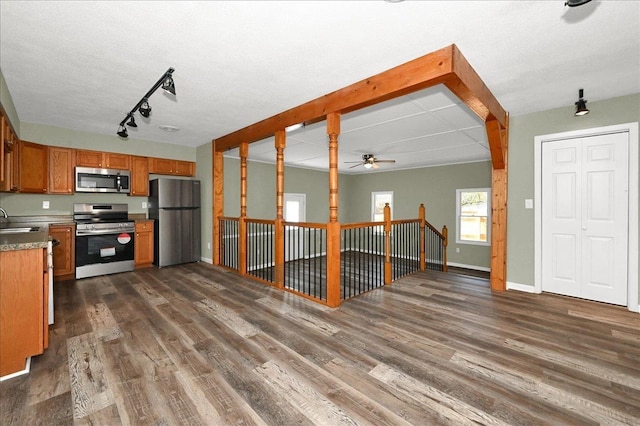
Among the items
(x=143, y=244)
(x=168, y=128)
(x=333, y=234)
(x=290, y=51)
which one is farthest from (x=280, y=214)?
(x=143, y=244)

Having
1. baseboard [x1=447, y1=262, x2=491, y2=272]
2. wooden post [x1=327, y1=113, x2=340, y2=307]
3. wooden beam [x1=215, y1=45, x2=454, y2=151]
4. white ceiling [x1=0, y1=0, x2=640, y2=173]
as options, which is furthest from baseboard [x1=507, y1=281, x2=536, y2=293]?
baseboard [x1=447, y1=262, x2=491, y2=272]

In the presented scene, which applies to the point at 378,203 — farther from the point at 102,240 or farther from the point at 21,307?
the point at 21,307

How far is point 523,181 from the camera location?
12.6 feet

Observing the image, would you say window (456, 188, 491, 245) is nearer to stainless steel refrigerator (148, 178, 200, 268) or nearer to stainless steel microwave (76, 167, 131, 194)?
stainless steel refrigerator (148, 178, 200, 268)

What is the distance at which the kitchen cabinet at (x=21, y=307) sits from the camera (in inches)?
77.7

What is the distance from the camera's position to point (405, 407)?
166cm

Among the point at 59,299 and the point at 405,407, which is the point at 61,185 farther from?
the point at 405,407

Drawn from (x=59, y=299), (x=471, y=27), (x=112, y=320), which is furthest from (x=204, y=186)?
(x=471, y=27)

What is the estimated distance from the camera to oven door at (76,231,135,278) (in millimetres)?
4477

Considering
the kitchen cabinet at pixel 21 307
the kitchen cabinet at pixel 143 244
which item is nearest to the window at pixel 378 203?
the kitchen cabinet at pixel 143 244

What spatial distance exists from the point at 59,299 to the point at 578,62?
247 inches

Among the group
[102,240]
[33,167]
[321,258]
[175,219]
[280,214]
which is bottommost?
[321,258]

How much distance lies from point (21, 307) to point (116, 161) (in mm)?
3856

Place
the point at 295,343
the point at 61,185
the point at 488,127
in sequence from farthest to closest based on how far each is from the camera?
1. the point at 61,185
2. the point at 488,127
3. the point at 295,343
